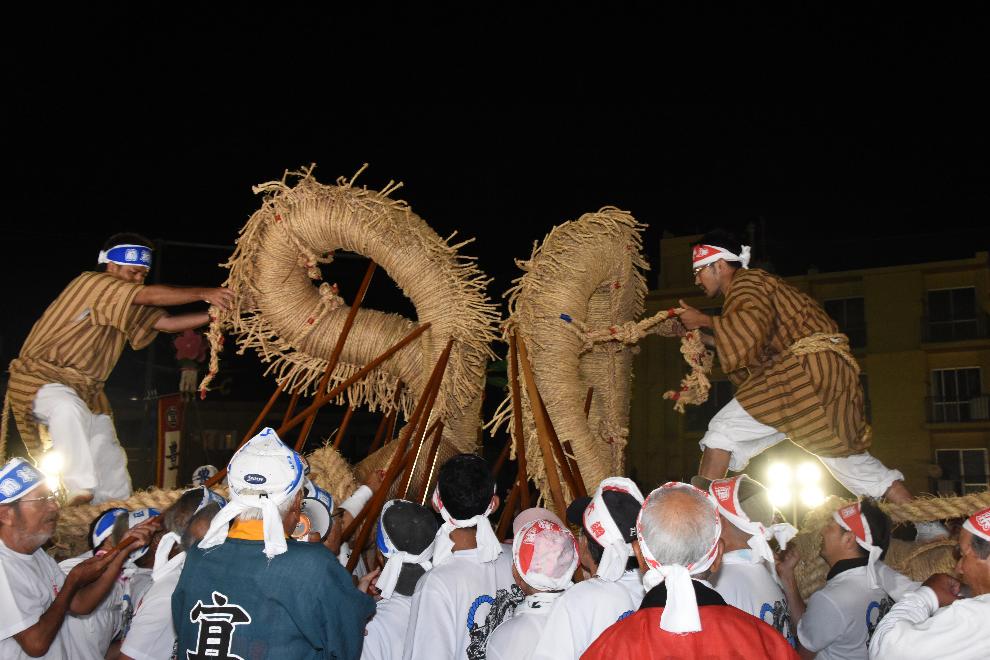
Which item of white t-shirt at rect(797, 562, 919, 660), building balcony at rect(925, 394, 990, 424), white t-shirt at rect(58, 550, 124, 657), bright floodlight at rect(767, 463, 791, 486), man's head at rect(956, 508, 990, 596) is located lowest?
white t-shirt at rect(58, 550, 124, 657)

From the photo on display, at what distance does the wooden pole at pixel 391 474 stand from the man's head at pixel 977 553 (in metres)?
2.49

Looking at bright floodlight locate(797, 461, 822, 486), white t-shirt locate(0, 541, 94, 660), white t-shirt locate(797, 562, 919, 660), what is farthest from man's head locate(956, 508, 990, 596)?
white t-shirt locate(0, 541, 94, 660)

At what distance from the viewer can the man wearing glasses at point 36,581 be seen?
9.79ft

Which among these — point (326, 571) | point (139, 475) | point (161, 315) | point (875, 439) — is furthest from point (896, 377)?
point (326, 571)

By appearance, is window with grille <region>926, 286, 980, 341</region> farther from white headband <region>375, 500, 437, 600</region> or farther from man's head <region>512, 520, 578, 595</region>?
man's head <region>512, 520, 578, 595</region>

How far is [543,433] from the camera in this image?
4.82 m

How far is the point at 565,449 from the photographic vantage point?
5258 millimetres

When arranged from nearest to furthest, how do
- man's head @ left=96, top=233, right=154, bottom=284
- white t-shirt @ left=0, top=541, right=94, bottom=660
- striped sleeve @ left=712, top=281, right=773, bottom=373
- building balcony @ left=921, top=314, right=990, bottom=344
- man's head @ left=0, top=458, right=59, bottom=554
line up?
white t-shirt @ left=0, top=541, right=94, bottom=660 < man's head @ left=0, top=458, right=59, bottom=554 < striped sleeve @ left=712, top=281, right=773, bottom=373 < man's head @ left=96, top=233, right=154, bottom=284 < building balcony @ left=921, top=314, right=990, bottom=344

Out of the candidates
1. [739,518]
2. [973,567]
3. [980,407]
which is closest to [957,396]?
[980,407]

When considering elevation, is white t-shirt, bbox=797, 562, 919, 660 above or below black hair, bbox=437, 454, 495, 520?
below

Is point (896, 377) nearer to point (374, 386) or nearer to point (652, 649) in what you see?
point (374, 386)

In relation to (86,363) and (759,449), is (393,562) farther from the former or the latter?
(86,363)

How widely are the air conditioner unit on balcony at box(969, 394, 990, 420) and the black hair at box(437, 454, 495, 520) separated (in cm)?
1954

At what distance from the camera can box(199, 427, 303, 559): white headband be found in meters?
2.48
